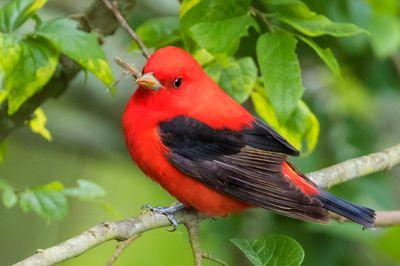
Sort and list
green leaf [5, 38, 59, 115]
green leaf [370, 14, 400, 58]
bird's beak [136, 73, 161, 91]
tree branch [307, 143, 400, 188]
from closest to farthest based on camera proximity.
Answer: green leaf [5, 38, 59, 115] < bird's beak [136, 73, 161, 91] < tree branch [307, 143, 400, 188] < green leaf [370, 14, 400, 58]

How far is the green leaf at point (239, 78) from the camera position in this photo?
4.65 metres

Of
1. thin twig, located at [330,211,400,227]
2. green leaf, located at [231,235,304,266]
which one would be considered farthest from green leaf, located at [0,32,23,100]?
thin twig, located at [330,211,400,227]

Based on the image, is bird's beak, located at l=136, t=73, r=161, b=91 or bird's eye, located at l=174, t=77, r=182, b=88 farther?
bird's eye, located at l=174, t=77, r=182, b=88

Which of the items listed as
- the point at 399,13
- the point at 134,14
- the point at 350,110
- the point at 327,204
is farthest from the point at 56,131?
the point at 327,204

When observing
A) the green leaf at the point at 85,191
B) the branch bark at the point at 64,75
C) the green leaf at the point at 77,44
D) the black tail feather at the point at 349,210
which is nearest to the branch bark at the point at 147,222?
the black tail feather at the point at 349,210

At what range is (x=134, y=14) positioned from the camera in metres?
6.61

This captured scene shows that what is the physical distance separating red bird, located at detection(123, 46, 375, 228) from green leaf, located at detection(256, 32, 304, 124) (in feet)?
1.63

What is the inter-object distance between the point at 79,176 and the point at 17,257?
35.3 inches

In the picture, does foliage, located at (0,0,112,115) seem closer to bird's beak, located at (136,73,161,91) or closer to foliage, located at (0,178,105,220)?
bird's beak, located at (136,73,161,91)

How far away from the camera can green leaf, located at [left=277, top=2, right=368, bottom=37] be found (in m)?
4.39

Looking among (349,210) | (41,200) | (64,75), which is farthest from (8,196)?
(349,210)

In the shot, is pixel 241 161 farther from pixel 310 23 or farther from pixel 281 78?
pixel 310 23

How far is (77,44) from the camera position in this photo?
4223 millimetres

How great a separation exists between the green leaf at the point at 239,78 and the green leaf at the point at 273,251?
96cm
